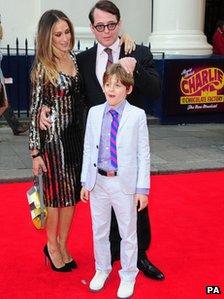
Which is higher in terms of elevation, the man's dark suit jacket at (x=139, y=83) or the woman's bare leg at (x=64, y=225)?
the man's dark suit jacket at (x=139, y=83)

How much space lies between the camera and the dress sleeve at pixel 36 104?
11.1 ft

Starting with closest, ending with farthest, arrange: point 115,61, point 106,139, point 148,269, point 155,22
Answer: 1. point 106,139
2. point 115,61
3. point 148,269
4. point 155,22

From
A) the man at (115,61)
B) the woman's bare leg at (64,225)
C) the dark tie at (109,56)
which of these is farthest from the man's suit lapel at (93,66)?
the woman's bare leg at (64,225)

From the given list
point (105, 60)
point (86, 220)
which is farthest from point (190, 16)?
point (105, 60)

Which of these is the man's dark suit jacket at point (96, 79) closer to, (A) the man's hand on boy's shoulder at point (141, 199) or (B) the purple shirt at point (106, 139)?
(B) the purple shirt at point (106, 139)

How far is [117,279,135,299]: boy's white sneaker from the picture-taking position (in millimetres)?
3385

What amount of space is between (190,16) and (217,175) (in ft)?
17.9

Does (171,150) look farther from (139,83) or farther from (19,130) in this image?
(139,83)

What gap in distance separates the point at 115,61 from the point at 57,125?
612 mm

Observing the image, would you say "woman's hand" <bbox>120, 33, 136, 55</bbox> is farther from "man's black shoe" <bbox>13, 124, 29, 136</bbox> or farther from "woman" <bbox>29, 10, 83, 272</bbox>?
"man's black shoe" <bbox>13, 124, 29, 136</bbox>

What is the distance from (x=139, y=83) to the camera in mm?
3346

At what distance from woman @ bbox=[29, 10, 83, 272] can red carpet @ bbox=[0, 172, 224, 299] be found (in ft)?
0.91

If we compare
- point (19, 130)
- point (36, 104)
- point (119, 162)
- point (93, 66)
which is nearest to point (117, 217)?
point (119, 162)

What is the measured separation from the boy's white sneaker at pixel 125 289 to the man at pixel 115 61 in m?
0.32
